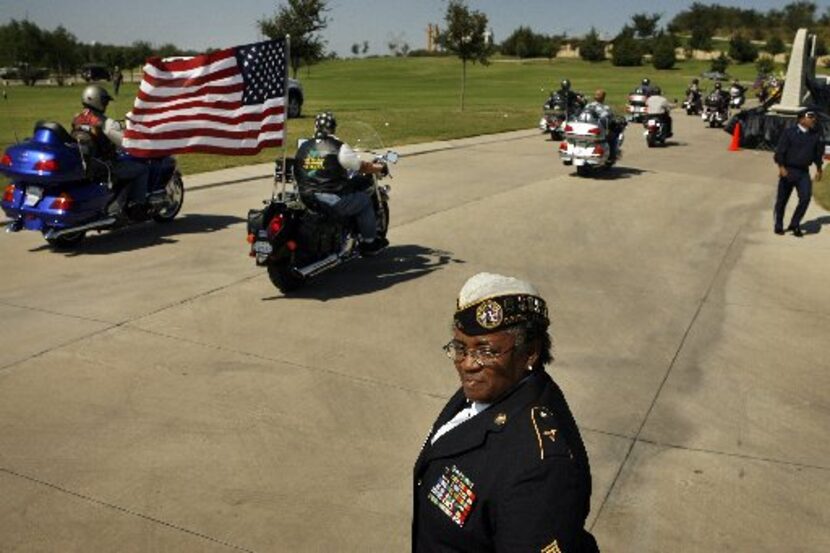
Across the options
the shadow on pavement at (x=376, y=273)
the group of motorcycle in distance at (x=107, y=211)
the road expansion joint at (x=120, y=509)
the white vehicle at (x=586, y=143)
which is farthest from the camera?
the white vehicle at (x=586, y=143)

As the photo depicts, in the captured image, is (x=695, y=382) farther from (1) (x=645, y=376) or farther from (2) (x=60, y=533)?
(2) (x=60, y=533)

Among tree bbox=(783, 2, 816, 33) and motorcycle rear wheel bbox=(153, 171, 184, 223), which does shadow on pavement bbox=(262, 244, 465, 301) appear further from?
tree bbox=(783, 2, 816, 33)

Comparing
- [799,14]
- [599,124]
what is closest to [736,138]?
[599,124]

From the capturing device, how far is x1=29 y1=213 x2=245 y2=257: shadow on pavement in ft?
33.2

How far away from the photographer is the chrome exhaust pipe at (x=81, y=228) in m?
9.52

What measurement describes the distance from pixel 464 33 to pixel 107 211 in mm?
25214

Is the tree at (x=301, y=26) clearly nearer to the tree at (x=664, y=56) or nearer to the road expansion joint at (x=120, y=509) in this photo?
the road expansion joint at (x=120, y=509)

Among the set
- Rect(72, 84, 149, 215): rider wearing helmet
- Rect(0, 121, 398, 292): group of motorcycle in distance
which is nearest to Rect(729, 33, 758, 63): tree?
Rect(0, 121, 398, 292): group of motorcycle in distance

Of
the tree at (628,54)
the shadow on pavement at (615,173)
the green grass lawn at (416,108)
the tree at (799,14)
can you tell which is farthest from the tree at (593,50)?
the shadow on pavement at (615,173)

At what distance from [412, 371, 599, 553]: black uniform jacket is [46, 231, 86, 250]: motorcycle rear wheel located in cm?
884

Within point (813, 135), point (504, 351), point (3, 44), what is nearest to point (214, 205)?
point (813, 135)

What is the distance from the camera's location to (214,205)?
43.0 ft

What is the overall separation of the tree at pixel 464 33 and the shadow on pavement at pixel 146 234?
22447 mm

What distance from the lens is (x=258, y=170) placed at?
16.7 meters
